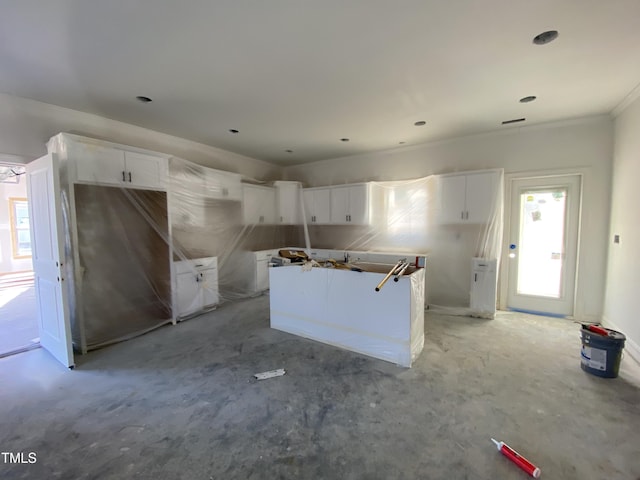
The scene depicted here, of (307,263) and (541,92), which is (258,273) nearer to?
(307,263)

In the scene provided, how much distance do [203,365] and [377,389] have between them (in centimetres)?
162

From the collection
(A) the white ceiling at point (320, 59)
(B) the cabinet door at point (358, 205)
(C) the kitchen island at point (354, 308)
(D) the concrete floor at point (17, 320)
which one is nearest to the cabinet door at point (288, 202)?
(B) the cabinet door at point (358, 205)

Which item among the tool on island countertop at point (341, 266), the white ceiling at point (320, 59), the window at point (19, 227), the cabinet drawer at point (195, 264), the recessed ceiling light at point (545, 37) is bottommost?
the cabinet drawer at point (195, 264)

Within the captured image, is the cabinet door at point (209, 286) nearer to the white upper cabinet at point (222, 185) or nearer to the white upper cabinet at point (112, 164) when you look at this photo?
the white upper cabinet at point (222, 185)

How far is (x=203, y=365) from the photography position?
8.52 feet

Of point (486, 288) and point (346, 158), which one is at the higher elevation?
point (346, 158)

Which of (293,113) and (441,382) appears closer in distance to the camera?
(441,382)

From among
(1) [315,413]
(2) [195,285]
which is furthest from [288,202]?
(1) [315,413]

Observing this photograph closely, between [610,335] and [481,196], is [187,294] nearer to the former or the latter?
[481,196]

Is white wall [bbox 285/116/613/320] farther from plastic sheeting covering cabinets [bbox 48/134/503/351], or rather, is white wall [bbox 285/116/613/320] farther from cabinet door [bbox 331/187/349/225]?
cabinet door [bbox 331/187/349/225]

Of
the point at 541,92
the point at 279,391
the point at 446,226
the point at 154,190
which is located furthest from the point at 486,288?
the point at 154,190

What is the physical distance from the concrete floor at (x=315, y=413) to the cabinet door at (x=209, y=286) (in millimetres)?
1059

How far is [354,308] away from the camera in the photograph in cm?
282

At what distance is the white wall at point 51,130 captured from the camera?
108 inches
